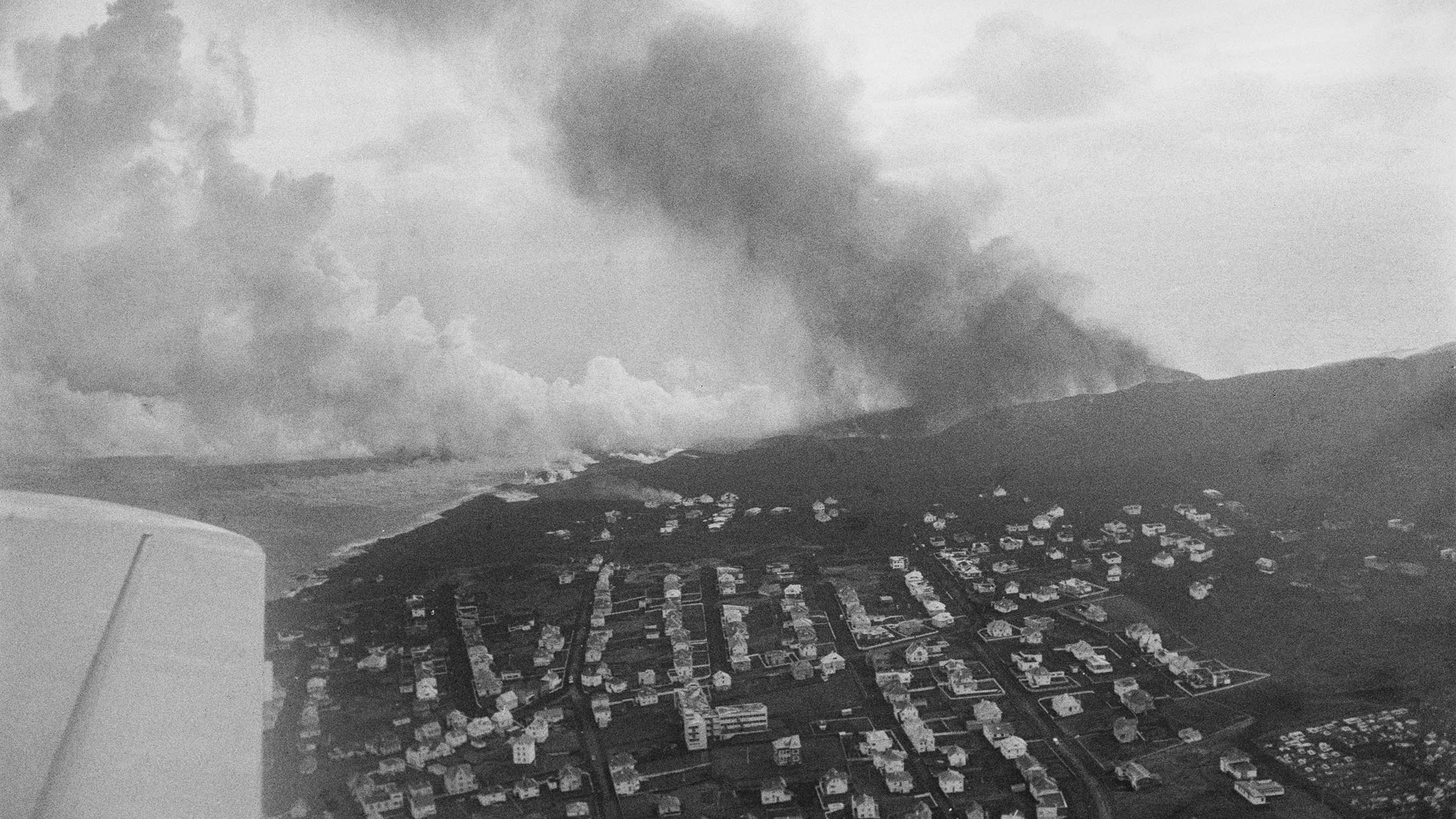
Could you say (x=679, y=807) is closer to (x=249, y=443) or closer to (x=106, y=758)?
(x=106, y=758)

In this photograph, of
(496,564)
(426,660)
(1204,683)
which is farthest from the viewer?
(496,564)

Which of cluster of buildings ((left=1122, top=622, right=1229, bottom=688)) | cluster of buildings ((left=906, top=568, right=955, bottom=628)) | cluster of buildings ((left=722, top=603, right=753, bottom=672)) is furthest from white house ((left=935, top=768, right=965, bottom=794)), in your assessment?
cluster of buildings ((left=906, top=568, right=955, bottom=628))

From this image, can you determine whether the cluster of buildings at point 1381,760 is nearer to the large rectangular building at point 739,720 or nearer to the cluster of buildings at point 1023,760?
the cluster of buildings at point 1023,760

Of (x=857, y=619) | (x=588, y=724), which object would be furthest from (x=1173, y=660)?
(x=588, y=724)

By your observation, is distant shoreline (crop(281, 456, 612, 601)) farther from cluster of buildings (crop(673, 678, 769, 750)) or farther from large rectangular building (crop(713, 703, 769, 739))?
large rectangular building (crop(713, 703, 769, 739))

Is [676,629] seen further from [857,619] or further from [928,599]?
[928,599]

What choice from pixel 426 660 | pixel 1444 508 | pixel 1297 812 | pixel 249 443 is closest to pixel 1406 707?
pixel 1297 812

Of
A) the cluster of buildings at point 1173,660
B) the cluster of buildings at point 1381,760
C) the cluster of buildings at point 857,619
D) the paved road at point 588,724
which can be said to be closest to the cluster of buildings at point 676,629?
the paved road at point 588,724
